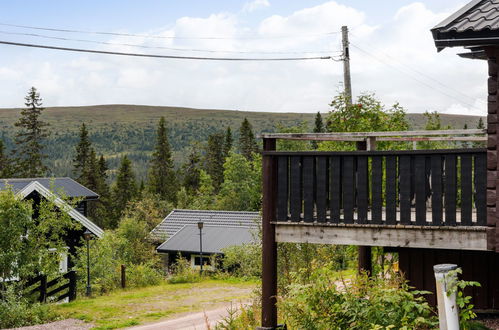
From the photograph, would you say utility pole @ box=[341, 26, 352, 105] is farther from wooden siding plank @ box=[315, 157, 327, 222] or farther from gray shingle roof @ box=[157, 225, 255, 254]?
gray shingle roof @ box=[157, 225, 255, 254]

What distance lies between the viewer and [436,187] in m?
8.66

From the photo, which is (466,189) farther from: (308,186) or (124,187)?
(124,187)

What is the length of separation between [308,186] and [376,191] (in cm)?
95

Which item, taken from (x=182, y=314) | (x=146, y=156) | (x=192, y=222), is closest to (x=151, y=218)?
(x=192, y=222)

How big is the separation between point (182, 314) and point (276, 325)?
32.0 feet

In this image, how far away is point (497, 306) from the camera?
10.2m

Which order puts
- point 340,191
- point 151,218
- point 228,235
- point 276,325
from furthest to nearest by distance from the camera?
point 151,218
point 228,235
point 276,325
point 340,191

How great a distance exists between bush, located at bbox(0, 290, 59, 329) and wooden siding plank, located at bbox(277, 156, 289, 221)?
1280 cm

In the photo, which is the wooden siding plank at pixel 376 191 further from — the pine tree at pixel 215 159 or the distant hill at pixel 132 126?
the distant hill at pixel 132 126

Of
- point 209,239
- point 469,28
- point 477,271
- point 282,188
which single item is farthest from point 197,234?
point 469,28

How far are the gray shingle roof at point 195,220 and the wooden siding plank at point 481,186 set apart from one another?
36497mm

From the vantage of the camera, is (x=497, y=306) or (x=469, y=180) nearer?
(x=469, y=180)

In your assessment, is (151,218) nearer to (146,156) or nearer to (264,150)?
(264,150)

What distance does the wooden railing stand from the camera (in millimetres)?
8523
